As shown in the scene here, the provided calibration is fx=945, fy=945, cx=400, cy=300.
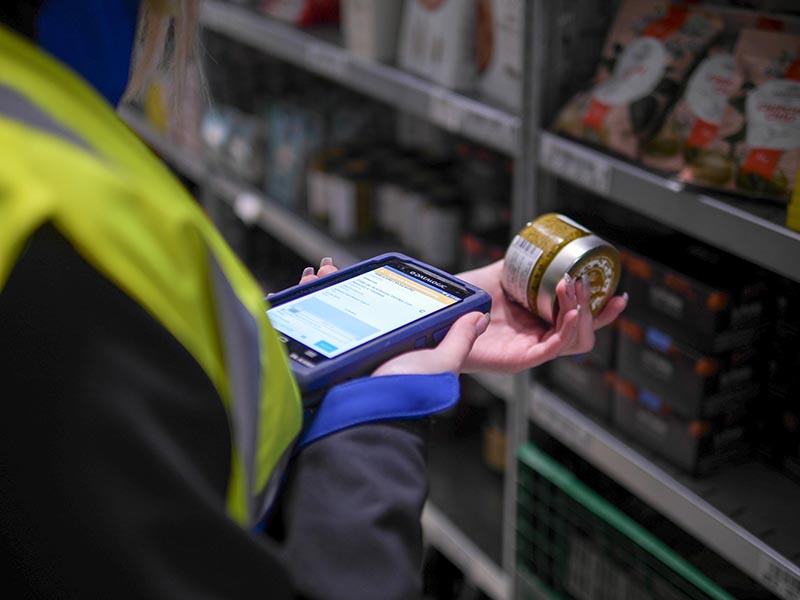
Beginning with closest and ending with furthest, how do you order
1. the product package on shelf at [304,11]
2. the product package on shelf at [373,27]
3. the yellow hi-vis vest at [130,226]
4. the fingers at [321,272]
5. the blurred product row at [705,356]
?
the yellow hi-vis vest at [130,226], the fingers at [321,272], the blurred product row at [705,356], the product package on shelf at [373,27], the product package on shelf at [304,11]

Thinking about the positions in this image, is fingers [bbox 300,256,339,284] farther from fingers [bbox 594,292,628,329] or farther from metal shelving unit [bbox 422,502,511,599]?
metal shelving unit [bbox 422,502,511,599]

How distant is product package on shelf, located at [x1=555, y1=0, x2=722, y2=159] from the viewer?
151cm

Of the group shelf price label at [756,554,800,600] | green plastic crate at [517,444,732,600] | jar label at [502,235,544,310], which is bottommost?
green plastic crate at [517,444,732,600]

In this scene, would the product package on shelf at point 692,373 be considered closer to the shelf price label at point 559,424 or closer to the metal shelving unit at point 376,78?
the shelf price label at point 559,424

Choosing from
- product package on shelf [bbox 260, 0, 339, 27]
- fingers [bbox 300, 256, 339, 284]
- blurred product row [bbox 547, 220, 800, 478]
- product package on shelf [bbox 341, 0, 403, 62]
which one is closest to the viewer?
fingers [bbox 300, 256, 339, 284]

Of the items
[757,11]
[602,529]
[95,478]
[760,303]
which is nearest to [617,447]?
[602,529]

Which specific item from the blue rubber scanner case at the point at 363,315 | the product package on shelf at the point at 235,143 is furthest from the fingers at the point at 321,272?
the product package on shelf at the point at 235,143

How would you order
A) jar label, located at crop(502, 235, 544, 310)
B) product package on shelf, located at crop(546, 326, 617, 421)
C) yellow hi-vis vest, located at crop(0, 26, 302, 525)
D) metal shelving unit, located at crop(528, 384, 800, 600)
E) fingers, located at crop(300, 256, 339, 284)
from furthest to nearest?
product package on shelf, located at crop(546, 326, 617, 421) < metal shelving unit, located at crop(528, 384, 800, 600) < jar label, located at crop(502, 235, 544, 310) < fingers, located at crop(300, 256, 339, 284) < yellow hi-vis vest, located at crop(0, 26, 302, 525)

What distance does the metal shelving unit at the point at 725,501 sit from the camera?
4.38ft

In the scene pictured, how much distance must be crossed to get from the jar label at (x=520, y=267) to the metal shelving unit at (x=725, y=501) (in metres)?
0.47

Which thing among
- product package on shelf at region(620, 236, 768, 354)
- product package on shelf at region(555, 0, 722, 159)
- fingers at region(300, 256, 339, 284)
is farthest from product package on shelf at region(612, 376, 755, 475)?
fingers at region(300, 256, 339, 284)

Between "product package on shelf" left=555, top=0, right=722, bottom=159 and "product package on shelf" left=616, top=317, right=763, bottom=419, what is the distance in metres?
0.31

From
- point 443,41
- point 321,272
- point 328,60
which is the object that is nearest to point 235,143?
point 328,60

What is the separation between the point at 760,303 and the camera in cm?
145
